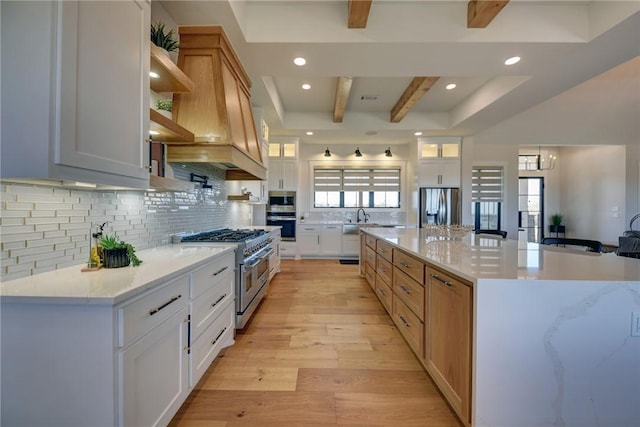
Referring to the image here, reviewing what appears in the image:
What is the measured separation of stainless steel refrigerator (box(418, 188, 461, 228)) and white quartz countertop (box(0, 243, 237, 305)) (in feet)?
16.6

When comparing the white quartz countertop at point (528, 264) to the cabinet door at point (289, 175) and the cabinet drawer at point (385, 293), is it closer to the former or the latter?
the cabinet drawer at point (385, 293)

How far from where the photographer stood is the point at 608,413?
1.25m

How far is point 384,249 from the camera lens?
2955mm

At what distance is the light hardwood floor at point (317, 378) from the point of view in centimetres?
153

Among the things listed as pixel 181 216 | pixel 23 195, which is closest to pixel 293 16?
pixel 181 216

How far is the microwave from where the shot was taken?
5980mm

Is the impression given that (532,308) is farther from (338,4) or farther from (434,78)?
(434,78)

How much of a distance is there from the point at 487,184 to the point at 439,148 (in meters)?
1.59

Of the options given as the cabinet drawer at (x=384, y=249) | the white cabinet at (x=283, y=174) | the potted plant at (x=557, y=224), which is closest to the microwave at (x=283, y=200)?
the white cabinet at (x=283, y=174)

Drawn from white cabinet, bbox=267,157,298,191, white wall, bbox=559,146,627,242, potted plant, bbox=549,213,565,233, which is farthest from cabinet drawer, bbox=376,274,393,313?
potted plant, bbox=549,213,565,233

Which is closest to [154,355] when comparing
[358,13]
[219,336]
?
[219,336]

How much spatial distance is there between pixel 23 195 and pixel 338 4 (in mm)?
2645

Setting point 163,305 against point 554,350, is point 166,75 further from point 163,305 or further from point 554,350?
point 554,350

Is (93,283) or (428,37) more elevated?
(428,37)
